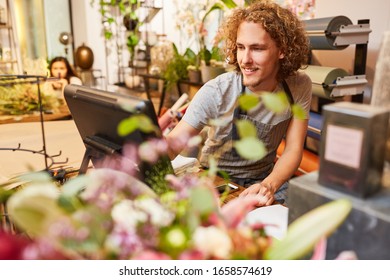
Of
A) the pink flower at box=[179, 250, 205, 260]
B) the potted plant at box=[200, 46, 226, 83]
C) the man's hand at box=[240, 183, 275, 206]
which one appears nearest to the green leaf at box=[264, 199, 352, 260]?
the pink flower at box=[179, 250, 205, 260]

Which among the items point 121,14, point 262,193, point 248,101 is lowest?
point 262,193

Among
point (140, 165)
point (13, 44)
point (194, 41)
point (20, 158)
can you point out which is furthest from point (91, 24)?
point (140, 165)

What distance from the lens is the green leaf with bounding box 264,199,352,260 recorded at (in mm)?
547

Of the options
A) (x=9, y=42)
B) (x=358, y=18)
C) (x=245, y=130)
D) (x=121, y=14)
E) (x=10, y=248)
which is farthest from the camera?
(x=121, y=14)

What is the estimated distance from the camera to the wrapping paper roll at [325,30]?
94.7 inches

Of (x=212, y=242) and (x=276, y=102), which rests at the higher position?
(x=276, y=102)

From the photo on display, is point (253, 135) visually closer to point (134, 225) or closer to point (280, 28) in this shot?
point (134, 225)

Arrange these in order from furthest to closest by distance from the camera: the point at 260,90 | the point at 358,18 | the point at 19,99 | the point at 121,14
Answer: the point at 121,14 < the point at 19,99 < the point at 358,18 < the point at 260,90

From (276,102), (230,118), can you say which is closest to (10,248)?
(276,102)

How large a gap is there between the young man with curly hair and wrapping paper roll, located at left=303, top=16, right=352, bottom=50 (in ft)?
2.36

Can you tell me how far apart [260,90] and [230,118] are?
0.64 feet

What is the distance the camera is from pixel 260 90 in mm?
1739

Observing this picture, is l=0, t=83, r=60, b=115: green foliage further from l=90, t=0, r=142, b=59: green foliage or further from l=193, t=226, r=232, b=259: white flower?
l=193, t=226, r=232, b=259: white flower
